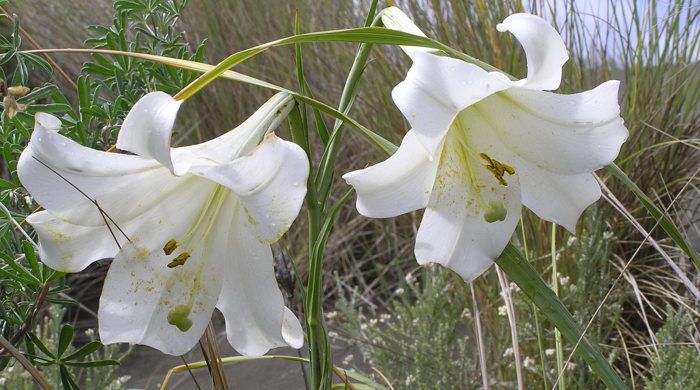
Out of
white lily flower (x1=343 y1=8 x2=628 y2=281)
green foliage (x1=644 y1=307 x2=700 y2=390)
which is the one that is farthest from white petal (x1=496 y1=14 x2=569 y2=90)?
green foliage (x1=644 y1=307 x2=700 y2=390)

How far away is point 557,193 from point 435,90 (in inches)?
8.6

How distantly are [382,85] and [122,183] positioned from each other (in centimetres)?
191

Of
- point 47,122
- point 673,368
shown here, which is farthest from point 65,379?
point 673,368

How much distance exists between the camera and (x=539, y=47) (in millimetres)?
557

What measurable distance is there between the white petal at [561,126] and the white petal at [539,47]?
4 cm

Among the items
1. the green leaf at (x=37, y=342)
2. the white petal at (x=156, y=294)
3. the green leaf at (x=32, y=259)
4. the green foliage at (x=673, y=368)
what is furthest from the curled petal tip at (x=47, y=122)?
the green foliage at (x=673, y=368)

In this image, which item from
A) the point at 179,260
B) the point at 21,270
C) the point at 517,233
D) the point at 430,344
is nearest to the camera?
the point at 179,260

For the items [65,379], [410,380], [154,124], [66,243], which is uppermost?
[154,124]

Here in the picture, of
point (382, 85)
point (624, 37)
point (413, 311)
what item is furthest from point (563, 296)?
point (382, 85)

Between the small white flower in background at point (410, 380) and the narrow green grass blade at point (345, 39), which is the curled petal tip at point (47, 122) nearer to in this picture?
the narrow green grass blade at point (345, 39)

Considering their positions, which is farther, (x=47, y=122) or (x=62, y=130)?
(x=62, y=130)

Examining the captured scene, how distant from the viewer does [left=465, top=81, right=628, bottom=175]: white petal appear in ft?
1.96

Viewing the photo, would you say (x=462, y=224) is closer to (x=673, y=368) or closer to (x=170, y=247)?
(x=170, y=247)

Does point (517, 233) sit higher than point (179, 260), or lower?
lower
